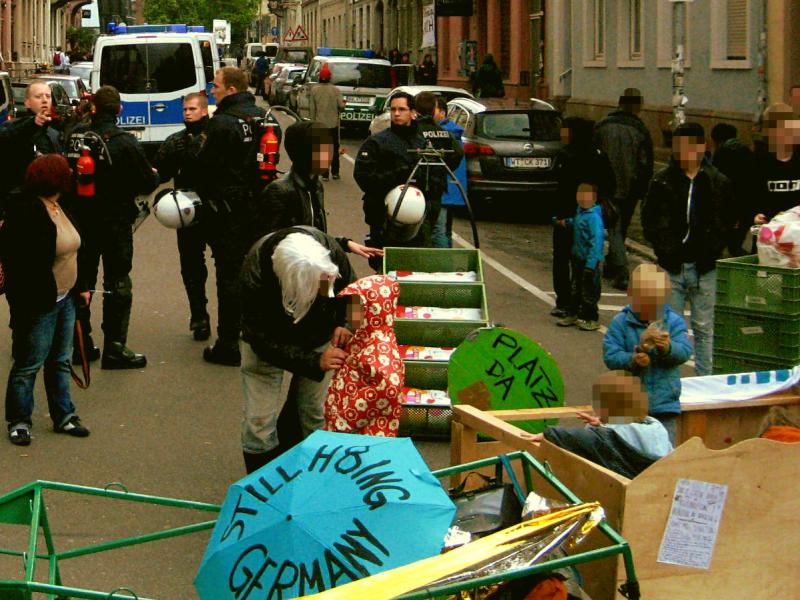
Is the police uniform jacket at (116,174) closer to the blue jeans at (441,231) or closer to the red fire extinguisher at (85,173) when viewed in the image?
the red fire extinguisher at (85,173)

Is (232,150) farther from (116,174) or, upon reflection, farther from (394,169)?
(394,169)

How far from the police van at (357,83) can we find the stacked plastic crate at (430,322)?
913 inches

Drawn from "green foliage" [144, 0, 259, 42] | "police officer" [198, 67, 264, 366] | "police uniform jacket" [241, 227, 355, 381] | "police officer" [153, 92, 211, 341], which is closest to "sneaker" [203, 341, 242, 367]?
"police officer" [198, 67, 264, 366]

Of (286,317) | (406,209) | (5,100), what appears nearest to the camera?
(286,317)

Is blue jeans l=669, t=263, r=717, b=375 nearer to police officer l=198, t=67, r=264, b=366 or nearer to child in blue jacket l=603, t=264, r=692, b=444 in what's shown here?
child in blue jacket l=603, t=264, r=692, b=444

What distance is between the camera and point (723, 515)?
5.01m

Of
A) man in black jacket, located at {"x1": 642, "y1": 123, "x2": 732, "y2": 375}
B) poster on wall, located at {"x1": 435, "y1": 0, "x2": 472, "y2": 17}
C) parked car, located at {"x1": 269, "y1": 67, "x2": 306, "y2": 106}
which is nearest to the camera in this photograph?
man in black jacket, located at {"x1": 642, "y1": 123, "x2": 732, "y2": 375}

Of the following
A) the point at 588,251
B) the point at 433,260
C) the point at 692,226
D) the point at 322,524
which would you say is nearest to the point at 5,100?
the point at 588,251

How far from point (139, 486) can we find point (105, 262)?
313cm

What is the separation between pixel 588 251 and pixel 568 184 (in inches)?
28.1

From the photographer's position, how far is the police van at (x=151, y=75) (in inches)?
984

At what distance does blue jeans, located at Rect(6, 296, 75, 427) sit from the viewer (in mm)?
8125

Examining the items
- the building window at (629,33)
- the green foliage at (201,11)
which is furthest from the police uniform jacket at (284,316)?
the green foliage at (201,11)

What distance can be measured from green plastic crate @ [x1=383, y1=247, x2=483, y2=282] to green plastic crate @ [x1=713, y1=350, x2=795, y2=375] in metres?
1.96
